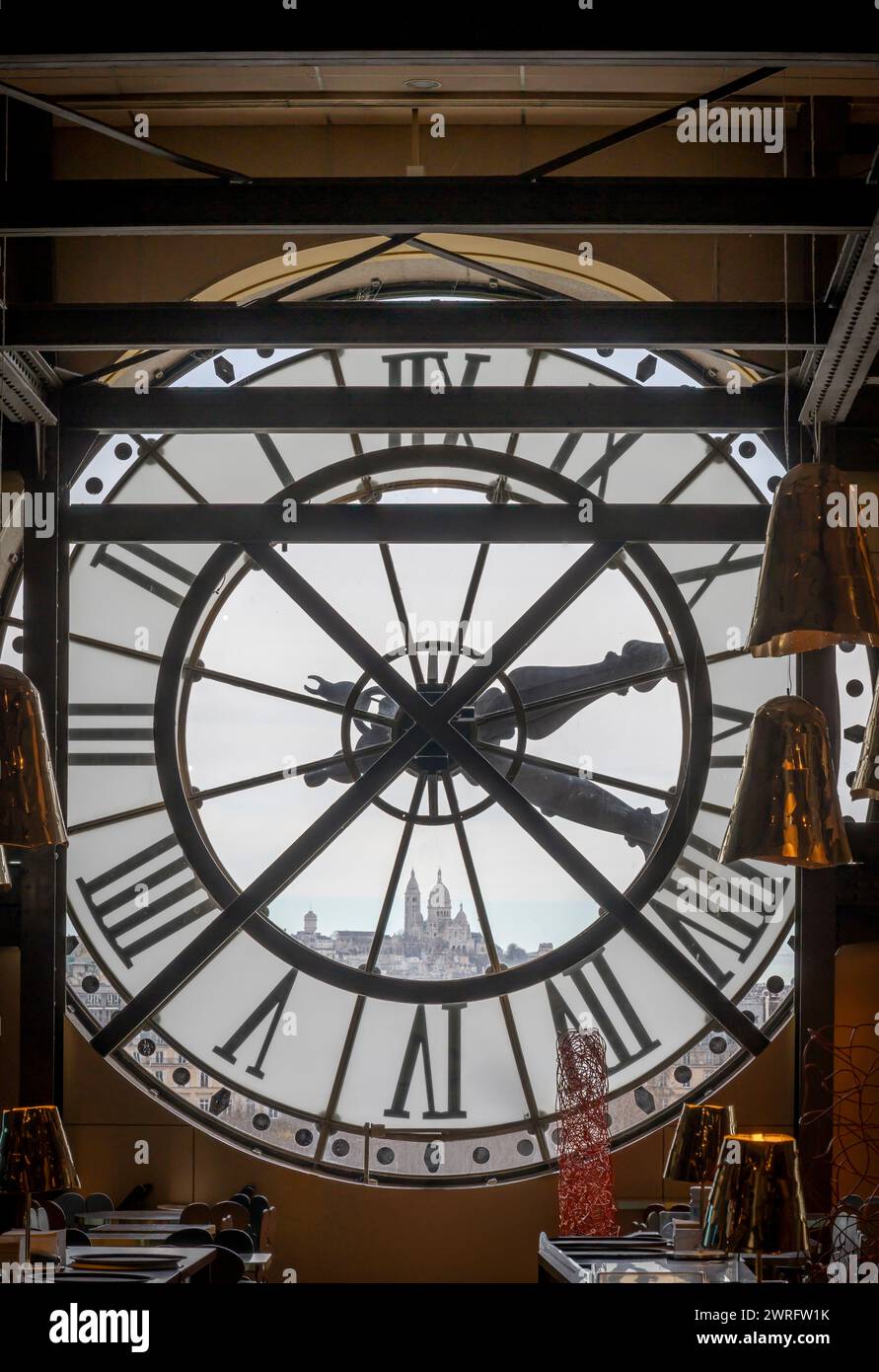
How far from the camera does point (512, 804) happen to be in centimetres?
577

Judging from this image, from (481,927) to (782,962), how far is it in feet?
4.49

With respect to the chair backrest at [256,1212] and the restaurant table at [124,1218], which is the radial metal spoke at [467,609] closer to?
the chair backrest at [256,1212]

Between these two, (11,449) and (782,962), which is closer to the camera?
(11,449)

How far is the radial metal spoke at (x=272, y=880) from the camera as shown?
576cm

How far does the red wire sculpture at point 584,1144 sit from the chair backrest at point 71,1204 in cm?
194

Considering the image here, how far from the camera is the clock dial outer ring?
20.5 ft

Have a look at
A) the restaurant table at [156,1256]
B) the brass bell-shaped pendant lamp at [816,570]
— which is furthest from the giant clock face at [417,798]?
the brass bell-shaped pendant lamp at [816,570]

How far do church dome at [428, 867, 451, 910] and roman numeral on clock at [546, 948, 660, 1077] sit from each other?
0.62 metres

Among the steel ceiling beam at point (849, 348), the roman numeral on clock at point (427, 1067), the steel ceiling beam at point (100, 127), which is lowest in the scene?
the roman numeral on clock at point (427, 1067)

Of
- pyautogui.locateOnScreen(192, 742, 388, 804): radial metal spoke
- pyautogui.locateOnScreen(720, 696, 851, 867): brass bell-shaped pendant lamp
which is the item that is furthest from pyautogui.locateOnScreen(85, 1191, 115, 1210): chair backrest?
pyautogui.locateOnScreen(720, 696, 851, 867): brass bell-shaped pendant lamp

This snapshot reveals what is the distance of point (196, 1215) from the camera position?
17.6ft
